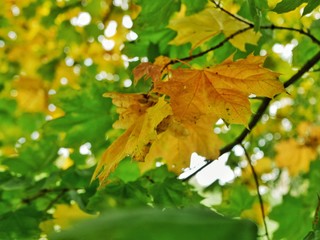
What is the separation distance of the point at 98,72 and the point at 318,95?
1184 mm

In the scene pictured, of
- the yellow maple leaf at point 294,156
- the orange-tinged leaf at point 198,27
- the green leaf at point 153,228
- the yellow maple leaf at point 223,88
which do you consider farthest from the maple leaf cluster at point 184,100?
the yellow maple leaf at point 294,156

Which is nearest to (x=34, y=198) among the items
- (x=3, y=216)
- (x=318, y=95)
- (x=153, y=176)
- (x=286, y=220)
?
(x=3, y=216)

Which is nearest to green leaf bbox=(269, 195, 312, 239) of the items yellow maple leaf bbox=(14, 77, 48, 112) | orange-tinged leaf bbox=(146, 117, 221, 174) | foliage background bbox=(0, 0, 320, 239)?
foliage background bbox=(0, 0, 320, 239)

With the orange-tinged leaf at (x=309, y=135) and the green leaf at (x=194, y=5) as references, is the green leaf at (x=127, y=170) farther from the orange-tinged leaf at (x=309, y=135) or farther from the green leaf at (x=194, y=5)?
the orange-tinged leaf at (x=309, y=135)

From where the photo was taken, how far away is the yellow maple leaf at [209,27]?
1099 mm

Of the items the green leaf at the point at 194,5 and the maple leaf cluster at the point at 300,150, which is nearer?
the green leaf at the point at 194,5

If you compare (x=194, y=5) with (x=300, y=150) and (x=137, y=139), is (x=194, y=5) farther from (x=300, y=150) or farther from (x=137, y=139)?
(x=300, y=150)

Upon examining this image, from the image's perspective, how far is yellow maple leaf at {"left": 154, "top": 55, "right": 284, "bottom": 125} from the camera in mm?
834

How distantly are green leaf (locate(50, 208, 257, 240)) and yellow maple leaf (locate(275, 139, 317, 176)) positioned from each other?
196 cm

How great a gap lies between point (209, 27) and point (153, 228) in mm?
897

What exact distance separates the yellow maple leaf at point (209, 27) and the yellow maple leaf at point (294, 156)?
3.78 ft

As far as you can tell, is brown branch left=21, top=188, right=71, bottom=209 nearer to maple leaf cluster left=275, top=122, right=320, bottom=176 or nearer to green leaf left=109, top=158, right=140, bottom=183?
green leaf left=109, top=158, right=140, bottom=183

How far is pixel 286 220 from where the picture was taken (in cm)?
141

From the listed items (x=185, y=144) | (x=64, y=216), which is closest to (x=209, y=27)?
(x=185, y=144)
